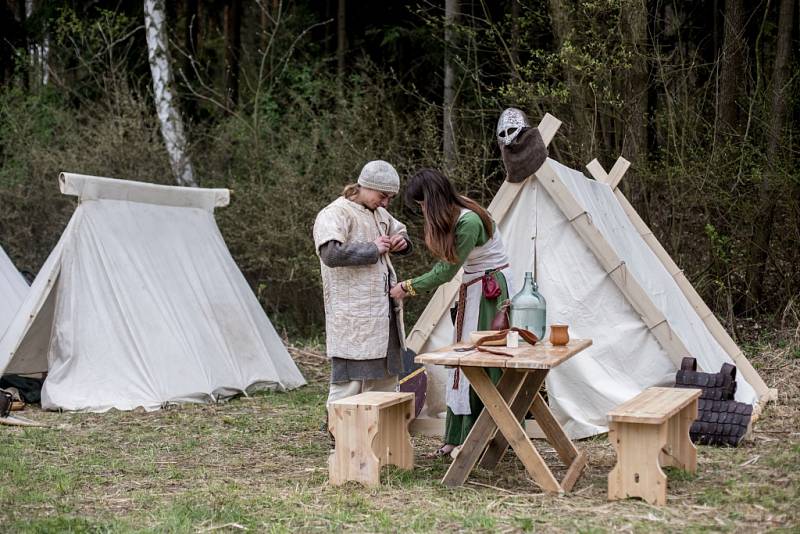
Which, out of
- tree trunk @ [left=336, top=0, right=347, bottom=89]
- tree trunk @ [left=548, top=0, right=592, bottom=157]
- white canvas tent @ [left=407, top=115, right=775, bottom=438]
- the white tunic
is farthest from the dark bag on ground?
tree trunk @ [left=336, top=0, right=347, bottom=89]

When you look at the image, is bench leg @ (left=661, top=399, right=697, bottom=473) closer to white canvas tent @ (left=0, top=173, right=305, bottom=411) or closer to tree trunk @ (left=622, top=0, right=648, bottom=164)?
white canvas tent @ (left=0, top=173, right=305, bottom=411)

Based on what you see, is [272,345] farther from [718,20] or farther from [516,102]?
[718,20]

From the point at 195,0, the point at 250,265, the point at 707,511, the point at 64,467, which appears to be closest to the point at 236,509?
the point at 64,467

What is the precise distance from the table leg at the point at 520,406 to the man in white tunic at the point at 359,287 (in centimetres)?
67

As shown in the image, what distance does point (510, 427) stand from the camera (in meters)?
3.90

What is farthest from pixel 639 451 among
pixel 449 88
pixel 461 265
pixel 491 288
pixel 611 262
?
pixel 449 88

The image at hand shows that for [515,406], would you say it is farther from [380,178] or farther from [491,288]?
[380,178]

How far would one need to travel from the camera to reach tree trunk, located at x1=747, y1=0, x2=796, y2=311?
308 inches

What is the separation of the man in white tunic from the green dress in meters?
0.30

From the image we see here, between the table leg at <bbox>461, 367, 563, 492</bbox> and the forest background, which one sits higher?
the forest background

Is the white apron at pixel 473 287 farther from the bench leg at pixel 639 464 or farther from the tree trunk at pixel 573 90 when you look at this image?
the tree trunk at pixel 573 90

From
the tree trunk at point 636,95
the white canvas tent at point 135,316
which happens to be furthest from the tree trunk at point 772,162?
the white canvas tent at point 135,316

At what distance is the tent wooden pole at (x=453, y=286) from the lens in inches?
216

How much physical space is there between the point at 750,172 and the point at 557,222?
10.6ft
